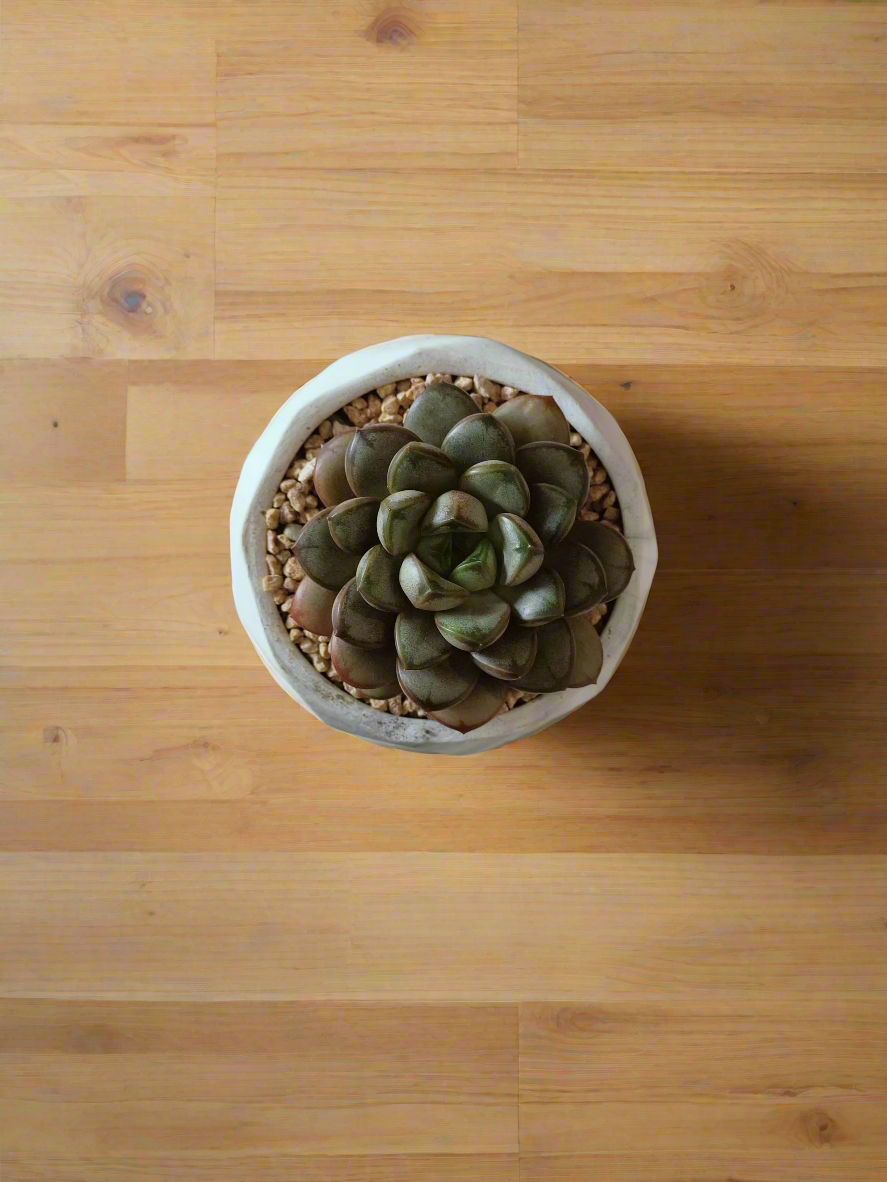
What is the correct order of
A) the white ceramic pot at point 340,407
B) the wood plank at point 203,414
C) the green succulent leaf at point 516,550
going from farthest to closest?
the wood plank at point 203,414 → the white ceramic pot at point 340,407 → the green succulent leaf at point 516,550

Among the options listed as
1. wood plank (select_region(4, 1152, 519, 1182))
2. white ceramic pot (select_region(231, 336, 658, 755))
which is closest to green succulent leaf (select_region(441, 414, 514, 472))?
white ceramic pot (select_region(231, 336, 658, 755))

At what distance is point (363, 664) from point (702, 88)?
2.23 feet

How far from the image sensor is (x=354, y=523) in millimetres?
565

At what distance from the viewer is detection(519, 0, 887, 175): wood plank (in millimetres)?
Result: 894

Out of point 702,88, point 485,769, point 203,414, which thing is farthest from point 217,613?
point 702,88

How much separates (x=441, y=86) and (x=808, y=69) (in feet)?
1.16

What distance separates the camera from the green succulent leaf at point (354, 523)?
561 mm

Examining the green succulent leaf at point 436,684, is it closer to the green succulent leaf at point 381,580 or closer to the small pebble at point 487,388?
the green succulent leaf at point 381,580

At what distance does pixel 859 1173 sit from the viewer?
879 millimetres

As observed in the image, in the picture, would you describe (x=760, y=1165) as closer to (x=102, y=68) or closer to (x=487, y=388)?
(x=487, y=388)

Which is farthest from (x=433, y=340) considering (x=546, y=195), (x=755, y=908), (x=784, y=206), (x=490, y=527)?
(x=755, y=908)

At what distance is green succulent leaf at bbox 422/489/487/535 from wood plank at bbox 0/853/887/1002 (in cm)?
44

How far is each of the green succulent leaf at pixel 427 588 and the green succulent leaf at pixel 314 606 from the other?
0.09 m

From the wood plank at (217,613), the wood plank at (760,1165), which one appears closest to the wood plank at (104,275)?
the wood plank at (217,613)
